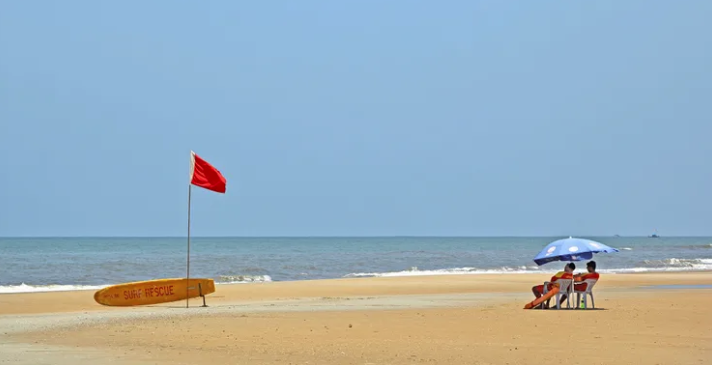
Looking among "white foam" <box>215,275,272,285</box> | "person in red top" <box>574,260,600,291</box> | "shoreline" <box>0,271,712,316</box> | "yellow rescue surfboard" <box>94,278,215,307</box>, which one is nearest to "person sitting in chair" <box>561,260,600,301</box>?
"person in red top" <box>574,260,600,291</box>

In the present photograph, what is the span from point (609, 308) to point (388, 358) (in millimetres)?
9637

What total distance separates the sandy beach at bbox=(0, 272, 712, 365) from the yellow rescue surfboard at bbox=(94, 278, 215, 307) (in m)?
0.31

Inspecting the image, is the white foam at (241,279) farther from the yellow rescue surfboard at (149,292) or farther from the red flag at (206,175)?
the red flag at (206,175)

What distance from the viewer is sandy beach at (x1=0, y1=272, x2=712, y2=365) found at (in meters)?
11.0

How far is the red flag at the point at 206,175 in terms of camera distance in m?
20.2

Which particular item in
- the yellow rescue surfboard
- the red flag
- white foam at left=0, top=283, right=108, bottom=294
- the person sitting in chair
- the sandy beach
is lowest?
white foam at left=0, top=283, right=108, bottom=294

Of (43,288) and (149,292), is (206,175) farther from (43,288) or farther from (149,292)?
(43,288)

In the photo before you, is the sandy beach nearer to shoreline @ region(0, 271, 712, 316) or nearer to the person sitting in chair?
shoreline @ region(0, 271, 712, 316)

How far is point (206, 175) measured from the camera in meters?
20.4

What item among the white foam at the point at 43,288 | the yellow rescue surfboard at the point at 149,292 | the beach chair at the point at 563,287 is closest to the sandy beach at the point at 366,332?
the yellow rescue surfboard at the point at 149,292

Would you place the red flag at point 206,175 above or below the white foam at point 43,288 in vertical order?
above

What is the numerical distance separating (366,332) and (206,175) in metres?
7.85

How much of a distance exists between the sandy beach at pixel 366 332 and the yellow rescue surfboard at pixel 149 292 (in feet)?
1.01

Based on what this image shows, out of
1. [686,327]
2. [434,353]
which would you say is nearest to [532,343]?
[434,353]
